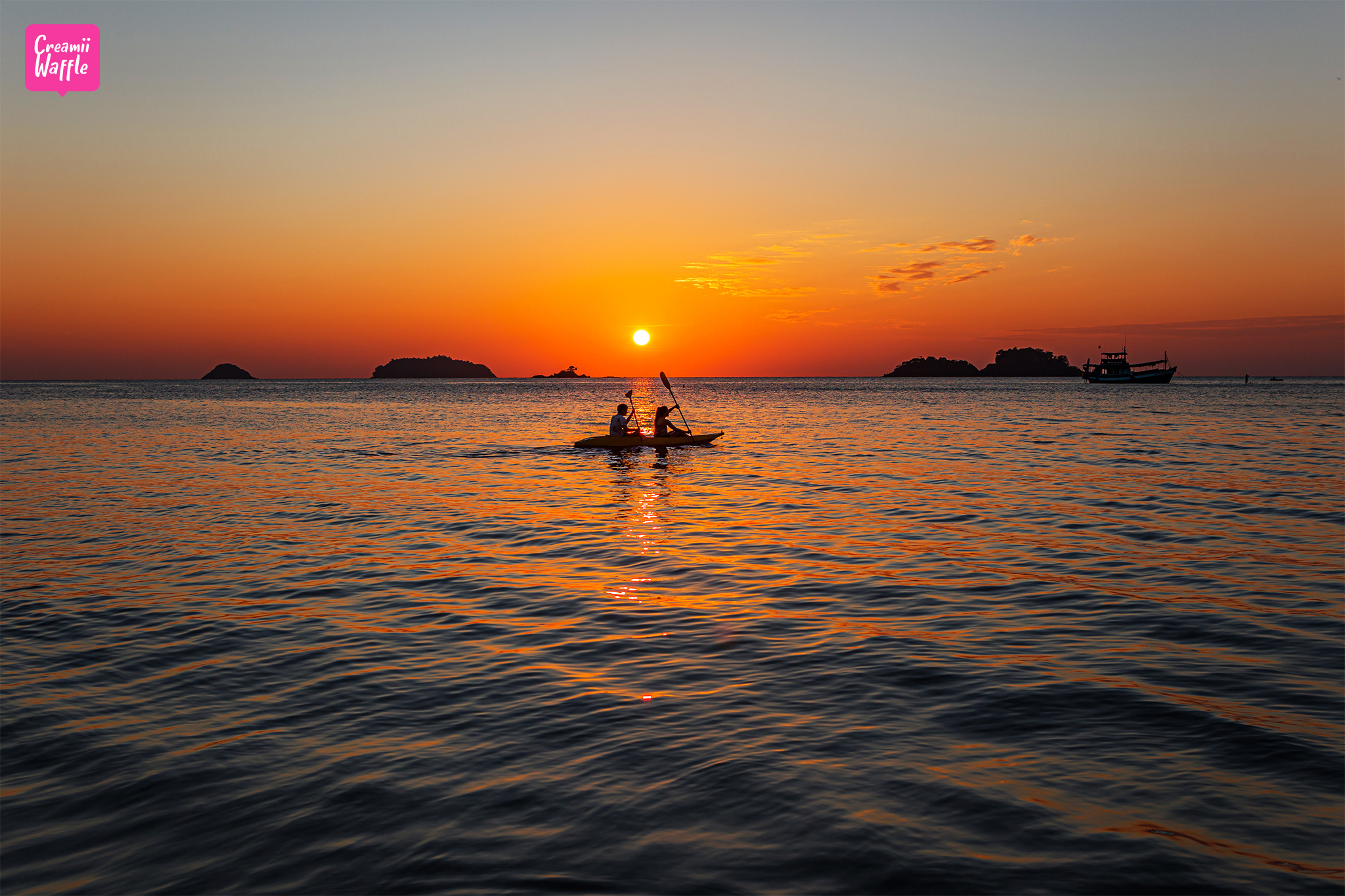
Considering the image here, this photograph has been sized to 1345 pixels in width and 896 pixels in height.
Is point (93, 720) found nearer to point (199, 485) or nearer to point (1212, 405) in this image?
point (199, 485)

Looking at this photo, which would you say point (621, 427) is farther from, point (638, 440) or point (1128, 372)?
point (1128, 372)

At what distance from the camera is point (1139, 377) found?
154 metres

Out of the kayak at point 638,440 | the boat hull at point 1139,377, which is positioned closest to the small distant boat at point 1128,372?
the boat hull at point 1139,377

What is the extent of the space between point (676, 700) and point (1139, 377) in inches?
6773

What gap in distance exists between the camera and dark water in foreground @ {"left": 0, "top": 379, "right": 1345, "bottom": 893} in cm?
512

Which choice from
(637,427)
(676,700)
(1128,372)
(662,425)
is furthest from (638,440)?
(1128,372)

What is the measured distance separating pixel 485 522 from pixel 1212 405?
8751 cm

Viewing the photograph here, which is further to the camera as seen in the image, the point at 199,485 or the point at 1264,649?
the point at 199,485

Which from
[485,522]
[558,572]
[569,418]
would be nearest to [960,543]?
[558,572]

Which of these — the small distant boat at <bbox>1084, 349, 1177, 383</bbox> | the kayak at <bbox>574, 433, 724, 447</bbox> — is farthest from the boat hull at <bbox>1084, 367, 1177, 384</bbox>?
the kayak at <bbox>574, 433, 724, 447</bbox>

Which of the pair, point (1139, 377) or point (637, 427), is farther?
point (1139, 377)

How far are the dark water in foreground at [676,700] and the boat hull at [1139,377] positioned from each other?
499ft

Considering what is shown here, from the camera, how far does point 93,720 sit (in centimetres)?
723

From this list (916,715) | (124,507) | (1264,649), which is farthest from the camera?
(124,507)
